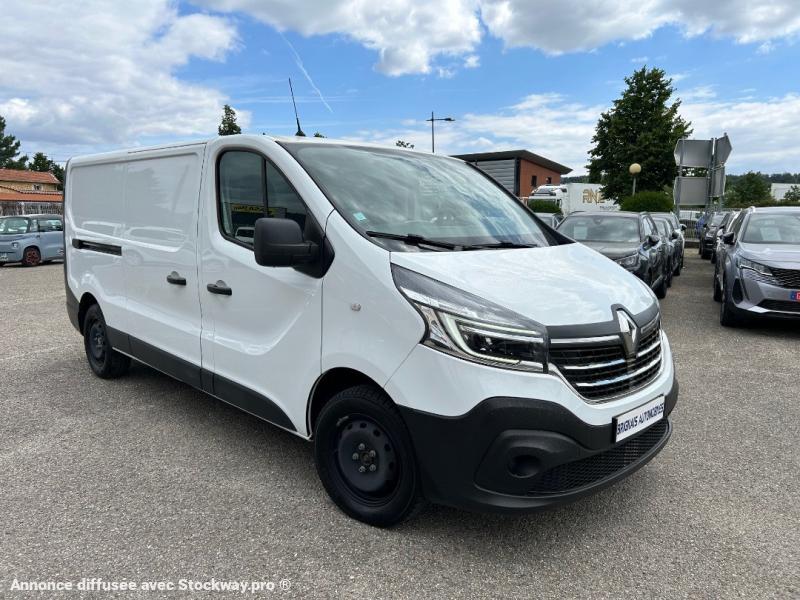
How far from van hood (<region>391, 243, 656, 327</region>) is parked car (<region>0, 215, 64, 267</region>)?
1783 centimetres

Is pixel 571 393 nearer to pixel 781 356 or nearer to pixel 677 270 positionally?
pixel 781 356

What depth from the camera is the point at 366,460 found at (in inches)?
111

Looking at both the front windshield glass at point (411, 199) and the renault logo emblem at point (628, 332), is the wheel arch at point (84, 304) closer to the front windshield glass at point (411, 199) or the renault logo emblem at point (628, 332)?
the front windshield glass at point (411, 199)

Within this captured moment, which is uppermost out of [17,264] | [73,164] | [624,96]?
[624,96]

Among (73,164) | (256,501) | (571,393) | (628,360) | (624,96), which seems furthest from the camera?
(624,96)

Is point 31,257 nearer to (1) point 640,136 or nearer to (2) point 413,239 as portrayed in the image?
(2) point 413,239

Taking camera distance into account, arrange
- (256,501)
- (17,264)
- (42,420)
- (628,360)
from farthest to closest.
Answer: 1. (17,264)
2. (42,420)
3. (256,501)
4. (628,360)

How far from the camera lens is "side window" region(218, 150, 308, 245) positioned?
3.14 metres

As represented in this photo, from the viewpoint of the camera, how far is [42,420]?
441 cm

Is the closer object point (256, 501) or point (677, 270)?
point (256, 501)

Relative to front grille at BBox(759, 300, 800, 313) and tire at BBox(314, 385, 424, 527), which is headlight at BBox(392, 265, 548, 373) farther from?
front grille at BBox(759, 300, 800, 313)

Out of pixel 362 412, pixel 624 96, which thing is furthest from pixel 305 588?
pixel 624 96

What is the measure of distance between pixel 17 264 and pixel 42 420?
56.6 ft

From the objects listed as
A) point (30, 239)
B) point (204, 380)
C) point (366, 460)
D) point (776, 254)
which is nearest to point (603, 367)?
point (366, 460)
